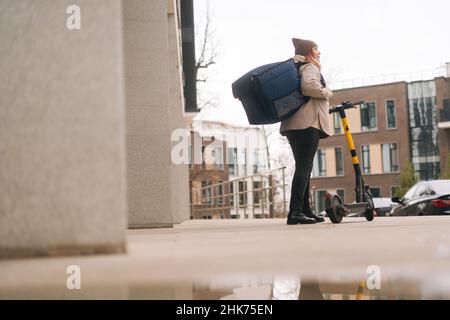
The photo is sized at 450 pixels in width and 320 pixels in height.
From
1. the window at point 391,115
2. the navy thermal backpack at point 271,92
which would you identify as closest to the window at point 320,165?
the window at point 391,115

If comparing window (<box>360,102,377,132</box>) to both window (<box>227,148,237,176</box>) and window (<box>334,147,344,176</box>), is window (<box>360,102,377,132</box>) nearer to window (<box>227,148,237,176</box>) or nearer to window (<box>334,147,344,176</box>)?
window (<box>334,147,344,176</box>)

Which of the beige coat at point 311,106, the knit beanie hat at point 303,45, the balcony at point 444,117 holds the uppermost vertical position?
the balcony at point 444,117

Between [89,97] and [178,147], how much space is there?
29.8 feet

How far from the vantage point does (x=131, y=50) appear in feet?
24.0

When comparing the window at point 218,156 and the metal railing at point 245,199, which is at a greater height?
the window at point 218,156

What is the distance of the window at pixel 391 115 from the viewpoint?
1982 inches

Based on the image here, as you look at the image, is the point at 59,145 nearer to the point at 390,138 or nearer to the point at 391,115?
the point at 390,138

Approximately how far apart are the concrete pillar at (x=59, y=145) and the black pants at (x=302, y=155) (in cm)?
397

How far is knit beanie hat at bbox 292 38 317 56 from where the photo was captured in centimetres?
669

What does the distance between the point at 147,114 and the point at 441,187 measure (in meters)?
7.18

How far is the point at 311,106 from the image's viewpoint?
6.55 m

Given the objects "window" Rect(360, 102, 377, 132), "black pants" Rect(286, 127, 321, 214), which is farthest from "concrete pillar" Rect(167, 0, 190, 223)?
"window" Rect(360, 102, 377, 132)

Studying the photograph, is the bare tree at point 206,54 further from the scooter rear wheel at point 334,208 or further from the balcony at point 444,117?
the balcony at point 444,117
